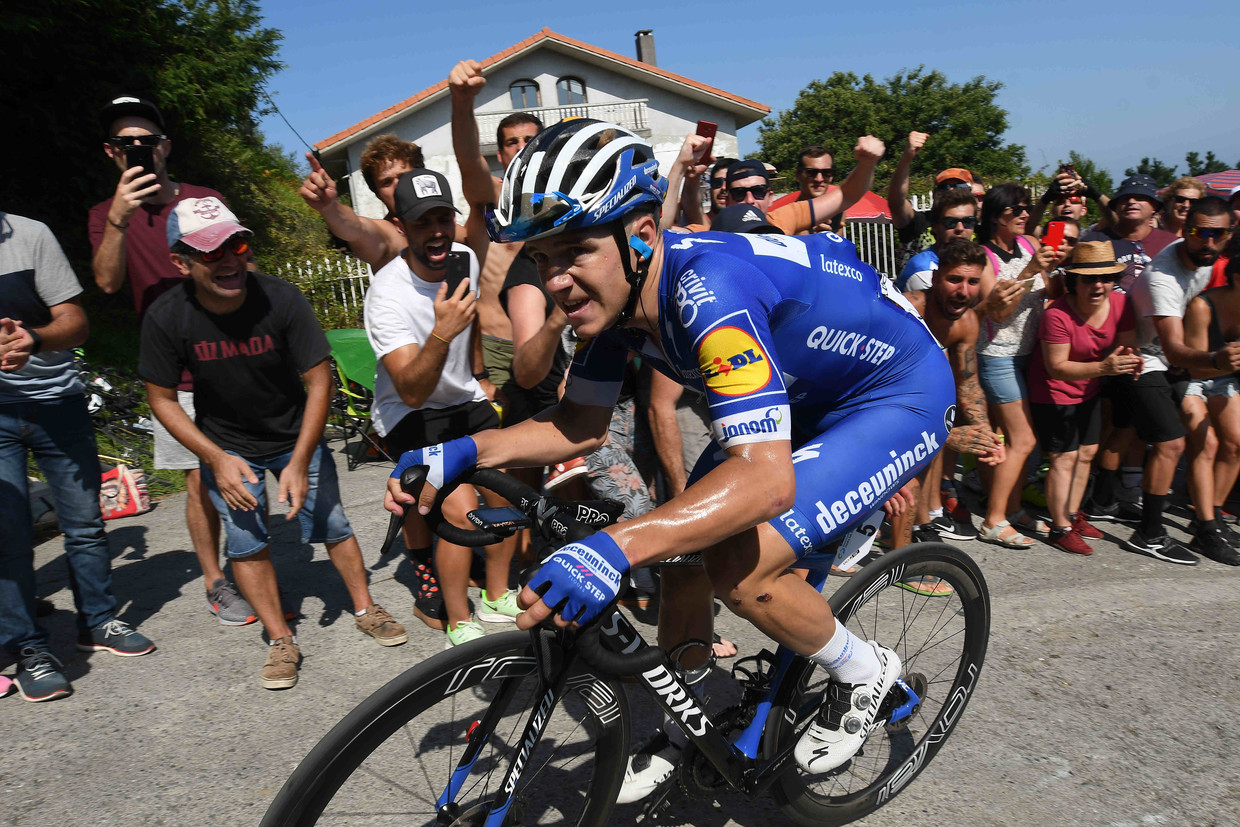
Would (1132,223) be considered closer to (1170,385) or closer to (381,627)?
(1170,385)

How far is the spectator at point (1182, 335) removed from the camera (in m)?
4.84

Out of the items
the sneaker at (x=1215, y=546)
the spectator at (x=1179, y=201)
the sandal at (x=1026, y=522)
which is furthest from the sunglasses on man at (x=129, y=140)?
the spectator at (x=1179, y=201)

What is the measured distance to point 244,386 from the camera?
363 centimetres

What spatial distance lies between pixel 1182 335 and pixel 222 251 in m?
5.38

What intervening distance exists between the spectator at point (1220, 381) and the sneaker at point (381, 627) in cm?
475

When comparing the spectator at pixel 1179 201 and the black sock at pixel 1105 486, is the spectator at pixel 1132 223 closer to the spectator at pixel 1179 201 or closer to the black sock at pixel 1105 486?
the spectator at pixel 1179 201

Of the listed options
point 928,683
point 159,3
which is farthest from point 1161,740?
point 159,3

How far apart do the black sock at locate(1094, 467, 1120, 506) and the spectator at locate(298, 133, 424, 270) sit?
4.88m

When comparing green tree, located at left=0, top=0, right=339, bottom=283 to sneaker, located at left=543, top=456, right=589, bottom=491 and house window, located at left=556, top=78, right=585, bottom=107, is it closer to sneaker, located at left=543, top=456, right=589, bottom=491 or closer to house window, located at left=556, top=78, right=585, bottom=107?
sneaker, located at left=543, top=456, right=589, bottom=491

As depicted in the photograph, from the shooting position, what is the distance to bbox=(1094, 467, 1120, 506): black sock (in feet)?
18.0

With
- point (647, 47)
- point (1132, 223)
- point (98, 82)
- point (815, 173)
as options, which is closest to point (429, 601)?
point (815, 173)

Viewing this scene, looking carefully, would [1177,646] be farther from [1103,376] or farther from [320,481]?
[320,481]

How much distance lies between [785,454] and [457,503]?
2.33 meters

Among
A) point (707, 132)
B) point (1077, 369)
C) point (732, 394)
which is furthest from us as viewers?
point (1077, 369)
